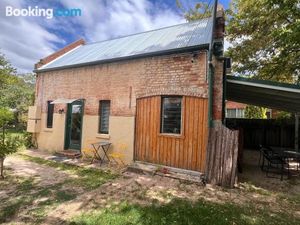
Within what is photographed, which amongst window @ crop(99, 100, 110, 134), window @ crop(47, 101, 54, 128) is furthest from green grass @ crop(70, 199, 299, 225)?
window @ crop(47, 101, 54, 128)

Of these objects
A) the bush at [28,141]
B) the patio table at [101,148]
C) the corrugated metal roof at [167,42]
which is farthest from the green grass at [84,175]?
the corrugated metal roof at [167,42]

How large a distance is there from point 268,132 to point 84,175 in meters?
11.1

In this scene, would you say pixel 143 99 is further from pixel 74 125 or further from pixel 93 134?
pixel 74 125

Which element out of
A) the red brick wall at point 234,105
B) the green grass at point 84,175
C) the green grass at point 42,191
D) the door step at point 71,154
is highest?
the red brick wall at point 234,105

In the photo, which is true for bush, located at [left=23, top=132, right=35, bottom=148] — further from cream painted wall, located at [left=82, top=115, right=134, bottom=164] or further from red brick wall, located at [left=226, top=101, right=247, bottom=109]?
red brick wall, located at [left=226, top=101, right=247, bottom=109]

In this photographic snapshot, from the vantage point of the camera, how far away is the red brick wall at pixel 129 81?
Result: 6.96 metres

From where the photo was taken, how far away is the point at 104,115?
30.4ft

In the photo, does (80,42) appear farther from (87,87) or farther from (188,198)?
(188,198)

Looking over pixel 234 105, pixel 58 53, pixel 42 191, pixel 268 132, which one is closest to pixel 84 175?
pixel 42 191

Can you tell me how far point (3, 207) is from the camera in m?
4.38

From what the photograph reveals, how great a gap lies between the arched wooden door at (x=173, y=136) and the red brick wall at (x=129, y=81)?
38 cm

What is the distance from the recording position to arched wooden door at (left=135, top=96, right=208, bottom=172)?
22.1ft

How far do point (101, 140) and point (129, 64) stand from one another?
3.66 meters

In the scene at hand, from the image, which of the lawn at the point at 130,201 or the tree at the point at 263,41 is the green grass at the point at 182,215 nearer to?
the lawn at the point at 130,201
